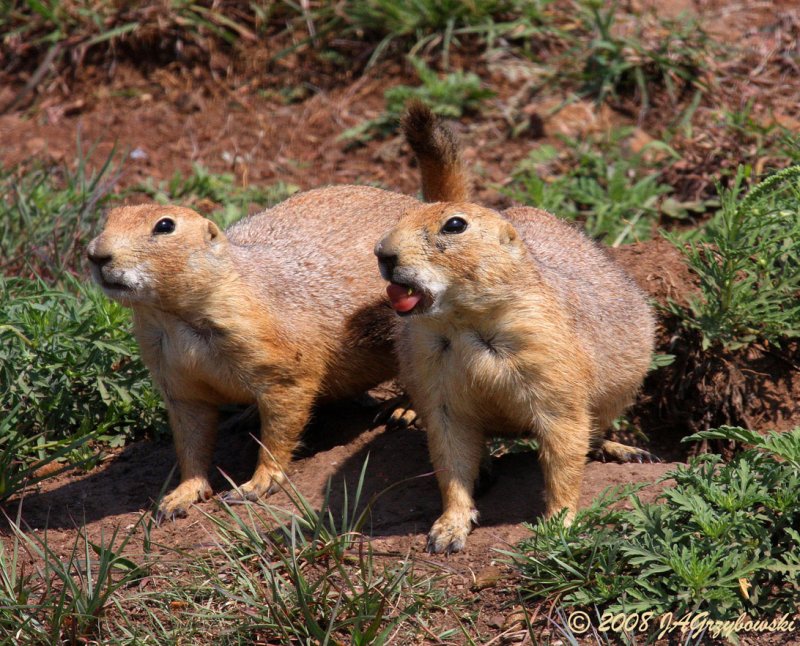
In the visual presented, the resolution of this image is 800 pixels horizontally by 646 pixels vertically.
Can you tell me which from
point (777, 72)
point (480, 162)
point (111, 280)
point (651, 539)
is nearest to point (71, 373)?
point (111, 280)

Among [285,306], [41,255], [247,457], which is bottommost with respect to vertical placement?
[247,457]

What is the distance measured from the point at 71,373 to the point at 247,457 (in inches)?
42.8

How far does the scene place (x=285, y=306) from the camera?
593 centimetres

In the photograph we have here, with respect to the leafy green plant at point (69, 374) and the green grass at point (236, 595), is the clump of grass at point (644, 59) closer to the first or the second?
the leafy green plant at point (69, 374)

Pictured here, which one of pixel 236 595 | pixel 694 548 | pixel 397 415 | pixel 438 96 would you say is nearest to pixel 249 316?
pixel 397 415

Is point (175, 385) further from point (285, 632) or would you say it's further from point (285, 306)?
point (285, 632)

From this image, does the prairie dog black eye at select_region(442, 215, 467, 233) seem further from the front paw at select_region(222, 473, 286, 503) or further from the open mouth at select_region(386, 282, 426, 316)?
the front paw at select_region(222, 473, 286, 503)

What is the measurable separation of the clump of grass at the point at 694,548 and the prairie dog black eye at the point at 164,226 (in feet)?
7.40

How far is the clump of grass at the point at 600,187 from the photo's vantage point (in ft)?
26.2

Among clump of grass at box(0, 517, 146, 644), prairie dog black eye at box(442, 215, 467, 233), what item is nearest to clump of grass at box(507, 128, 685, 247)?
prairie dog black eye at box(442, 215, 467, 233)

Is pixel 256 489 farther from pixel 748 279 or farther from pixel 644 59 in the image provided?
pixel 644 59

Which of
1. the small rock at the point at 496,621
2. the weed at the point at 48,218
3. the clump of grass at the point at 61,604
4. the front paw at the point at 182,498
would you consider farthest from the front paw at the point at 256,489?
the weed at the point at 48,218

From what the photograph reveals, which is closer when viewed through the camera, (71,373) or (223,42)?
(71,373)

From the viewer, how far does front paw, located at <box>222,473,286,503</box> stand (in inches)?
221
